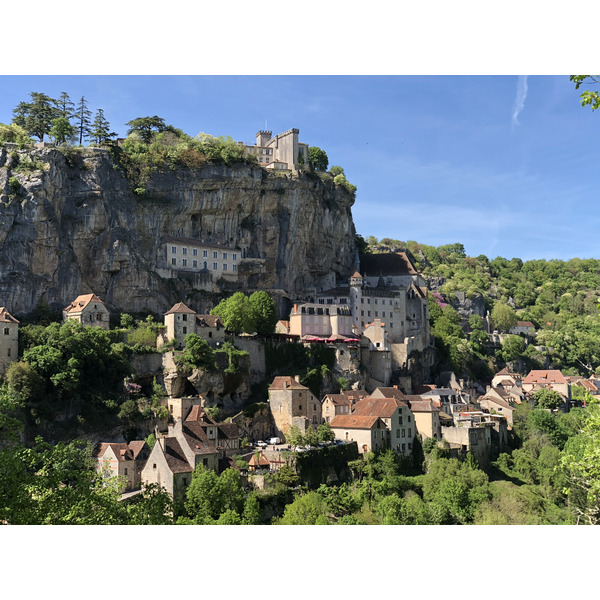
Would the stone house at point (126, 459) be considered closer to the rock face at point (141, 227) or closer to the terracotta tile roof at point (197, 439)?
the terracotta tile roof at point (197, 439)

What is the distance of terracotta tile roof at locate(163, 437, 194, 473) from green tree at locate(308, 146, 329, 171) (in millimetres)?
40966

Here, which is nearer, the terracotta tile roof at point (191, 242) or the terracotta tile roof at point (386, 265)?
the terracotta tile roof at point (191, 242)

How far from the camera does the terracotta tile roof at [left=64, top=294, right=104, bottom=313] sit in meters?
42.9

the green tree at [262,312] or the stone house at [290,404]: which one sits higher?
the green tree at [262,312]

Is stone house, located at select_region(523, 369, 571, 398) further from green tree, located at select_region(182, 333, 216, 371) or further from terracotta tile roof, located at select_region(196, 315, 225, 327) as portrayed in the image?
green tree, located at select_region(182, 333, 216, 371)

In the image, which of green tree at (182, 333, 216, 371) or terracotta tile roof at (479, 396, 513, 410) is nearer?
green tree at (182, 333, 216, 371)

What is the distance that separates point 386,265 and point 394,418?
2877 cm

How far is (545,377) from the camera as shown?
61156 mm

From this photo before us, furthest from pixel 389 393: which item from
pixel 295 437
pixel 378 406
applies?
pixel 295 437

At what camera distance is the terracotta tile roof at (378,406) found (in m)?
38.7

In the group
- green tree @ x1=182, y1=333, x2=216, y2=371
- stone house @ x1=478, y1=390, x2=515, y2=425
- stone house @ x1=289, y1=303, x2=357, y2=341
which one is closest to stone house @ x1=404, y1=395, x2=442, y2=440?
stone house @ x1=478, y1=390, x2=515, y2=425

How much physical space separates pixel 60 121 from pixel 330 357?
88.7 ft

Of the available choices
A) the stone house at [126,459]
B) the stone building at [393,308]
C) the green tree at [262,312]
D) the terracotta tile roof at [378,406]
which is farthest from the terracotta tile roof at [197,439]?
the stone building at [393,308]

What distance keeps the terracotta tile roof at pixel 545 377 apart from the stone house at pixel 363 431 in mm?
28079
